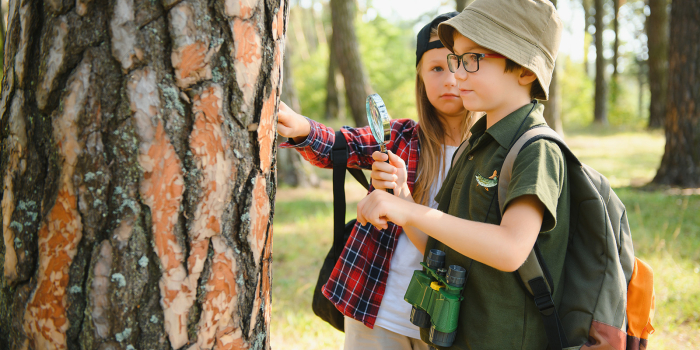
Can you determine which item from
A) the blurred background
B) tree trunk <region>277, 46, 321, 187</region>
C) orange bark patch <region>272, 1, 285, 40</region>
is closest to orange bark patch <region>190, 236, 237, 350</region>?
orange bark patch <region>272, 1, 285, 40</region>

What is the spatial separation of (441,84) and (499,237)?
2.86 ft

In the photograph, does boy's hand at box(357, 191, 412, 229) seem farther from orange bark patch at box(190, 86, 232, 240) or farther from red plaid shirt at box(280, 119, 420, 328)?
red plaid shirt at box(280, 119, 420, 328)

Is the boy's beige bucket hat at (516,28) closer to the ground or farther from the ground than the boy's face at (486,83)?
farther from the ground

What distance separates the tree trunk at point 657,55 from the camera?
1285 centimetres

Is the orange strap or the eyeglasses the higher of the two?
the eyeglasses

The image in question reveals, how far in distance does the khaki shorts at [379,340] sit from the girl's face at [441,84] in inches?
35.7

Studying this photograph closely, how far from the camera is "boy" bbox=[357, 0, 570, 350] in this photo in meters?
1.17

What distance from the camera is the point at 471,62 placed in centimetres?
134

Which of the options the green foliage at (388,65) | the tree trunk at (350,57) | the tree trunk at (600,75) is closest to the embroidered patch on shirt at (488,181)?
the tree trunk at (350,57)

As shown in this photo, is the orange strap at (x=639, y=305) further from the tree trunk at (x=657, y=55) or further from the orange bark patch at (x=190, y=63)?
the tree trunk at (x=657, y=55)

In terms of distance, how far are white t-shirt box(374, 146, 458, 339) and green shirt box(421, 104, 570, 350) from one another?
443mm

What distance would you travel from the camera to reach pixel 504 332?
126cm

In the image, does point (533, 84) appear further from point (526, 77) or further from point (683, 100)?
point (683, 100)

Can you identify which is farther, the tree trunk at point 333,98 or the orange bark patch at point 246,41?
the tree trunk at point 333,98
